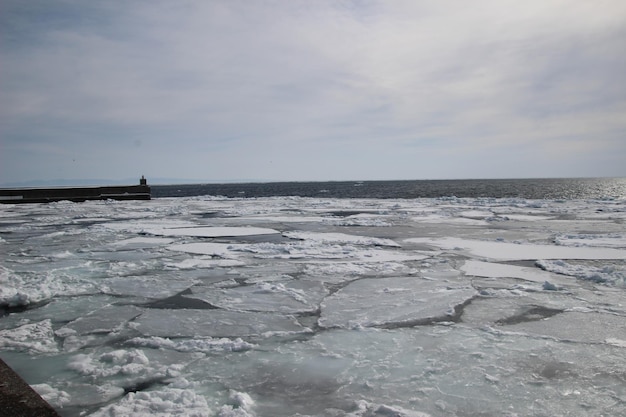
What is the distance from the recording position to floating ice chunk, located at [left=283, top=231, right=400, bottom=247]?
8.02 metres

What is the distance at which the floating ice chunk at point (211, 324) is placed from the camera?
3.34m

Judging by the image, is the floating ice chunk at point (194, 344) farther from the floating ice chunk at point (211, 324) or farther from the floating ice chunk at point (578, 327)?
the floating ice chunk at point (578, 327)

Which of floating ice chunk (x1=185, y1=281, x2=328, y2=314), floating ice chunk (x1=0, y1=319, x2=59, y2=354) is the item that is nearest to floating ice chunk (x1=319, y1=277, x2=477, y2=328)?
floating ice chunk (x1=185, y1=281, x2=328, y2=314)

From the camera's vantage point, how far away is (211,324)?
353 cm

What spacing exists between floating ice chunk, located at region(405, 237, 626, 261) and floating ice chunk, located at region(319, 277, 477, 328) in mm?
2329

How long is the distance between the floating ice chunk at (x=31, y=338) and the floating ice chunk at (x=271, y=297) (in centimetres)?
135

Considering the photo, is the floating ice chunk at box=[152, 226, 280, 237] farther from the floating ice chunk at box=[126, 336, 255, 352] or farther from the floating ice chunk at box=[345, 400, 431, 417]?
the floating ice chunk at box=[345, 400, 431, 417]

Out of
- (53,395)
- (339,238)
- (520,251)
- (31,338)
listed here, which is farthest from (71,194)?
(53,395)

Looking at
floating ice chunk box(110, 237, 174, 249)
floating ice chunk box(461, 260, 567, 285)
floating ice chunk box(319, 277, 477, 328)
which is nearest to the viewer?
floating ice chunk box(319, 277, 477, 328)

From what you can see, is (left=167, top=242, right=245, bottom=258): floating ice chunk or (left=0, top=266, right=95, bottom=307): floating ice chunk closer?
(left=0, top=266, right=95, bottom=307): floating ice chunk

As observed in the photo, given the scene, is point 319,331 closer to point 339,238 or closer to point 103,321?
point 103,321

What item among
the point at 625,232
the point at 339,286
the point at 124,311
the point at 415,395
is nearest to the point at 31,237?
the point at 124,311

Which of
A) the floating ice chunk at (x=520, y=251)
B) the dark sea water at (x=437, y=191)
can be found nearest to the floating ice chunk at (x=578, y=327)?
the floating ice chunk at (x=520, y=251)

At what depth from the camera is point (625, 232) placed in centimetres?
930
